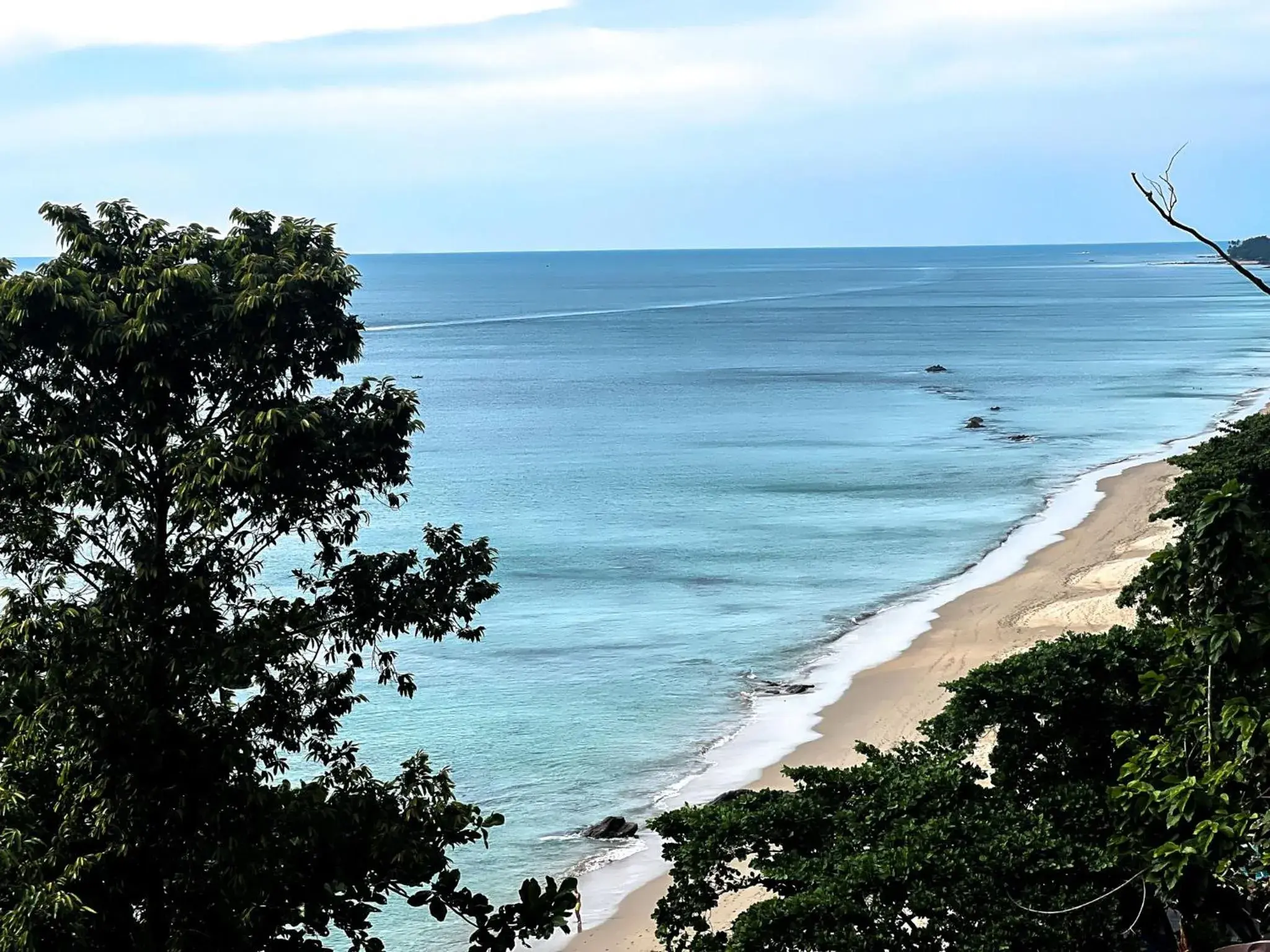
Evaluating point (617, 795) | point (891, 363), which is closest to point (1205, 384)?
point (891, 363)

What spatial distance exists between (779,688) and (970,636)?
6.47 metres

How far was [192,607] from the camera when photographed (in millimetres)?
11984

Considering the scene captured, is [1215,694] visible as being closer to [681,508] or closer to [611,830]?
[611,830]

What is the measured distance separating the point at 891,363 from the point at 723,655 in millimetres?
86681

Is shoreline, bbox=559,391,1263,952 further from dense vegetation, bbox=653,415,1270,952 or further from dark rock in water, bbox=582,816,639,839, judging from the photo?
dense vegetation, bbox=653,415,1270,952

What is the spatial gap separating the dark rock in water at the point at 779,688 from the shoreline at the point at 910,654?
0.33 metres

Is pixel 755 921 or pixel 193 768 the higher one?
pixel 193 768

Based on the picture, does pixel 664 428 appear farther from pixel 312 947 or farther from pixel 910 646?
pixel 312 947

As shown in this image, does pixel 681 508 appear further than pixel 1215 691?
Yes

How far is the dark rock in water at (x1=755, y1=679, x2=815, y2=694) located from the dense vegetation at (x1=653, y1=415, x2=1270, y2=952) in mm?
17107

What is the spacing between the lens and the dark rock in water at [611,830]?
2558 centimetres

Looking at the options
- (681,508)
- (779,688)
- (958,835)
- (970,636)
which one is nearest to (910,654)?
(970,636)

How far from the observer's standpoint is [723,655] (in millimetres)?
37875

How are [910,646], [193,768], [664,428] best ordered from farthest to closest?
[664,428]
[910,646]
[193,768]
